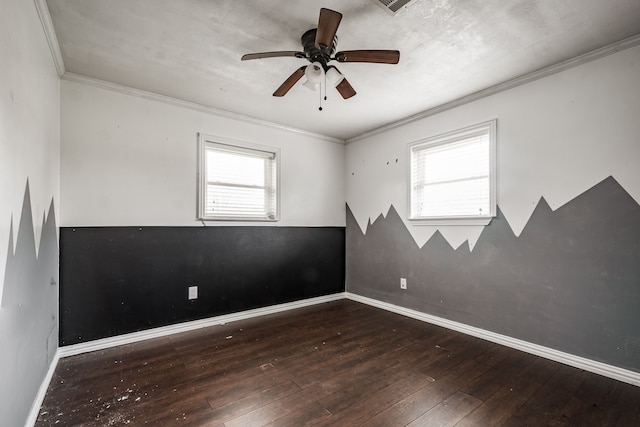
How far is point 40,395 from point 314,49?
2907 millimetres

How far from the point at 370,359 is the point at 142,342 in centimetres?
216

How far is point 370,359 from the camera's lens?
2.49 m

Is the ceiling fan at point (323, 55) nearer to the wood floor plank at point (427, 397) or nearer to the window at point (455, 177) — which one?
the window at point (455, 177)

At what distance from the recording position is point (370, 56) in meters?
2.02

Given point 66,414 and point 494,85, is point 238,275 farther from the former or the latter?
point 494,85

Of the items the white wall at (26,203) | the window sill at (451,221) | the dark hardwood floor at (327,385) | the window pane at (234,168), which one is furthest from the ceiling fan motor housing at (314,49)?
the dark hardwood floor at (327,385)

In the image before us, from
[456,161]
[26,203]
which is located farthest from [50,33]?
[456,161]

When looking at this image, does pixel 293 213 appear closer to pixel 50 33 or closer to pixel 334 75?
pixel 334 75

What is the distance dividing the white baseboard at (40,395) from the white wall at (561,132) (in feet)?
11.6

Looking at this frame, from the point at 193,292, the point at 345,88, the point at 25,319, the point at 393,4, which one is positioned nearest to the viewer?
the point at 25,319

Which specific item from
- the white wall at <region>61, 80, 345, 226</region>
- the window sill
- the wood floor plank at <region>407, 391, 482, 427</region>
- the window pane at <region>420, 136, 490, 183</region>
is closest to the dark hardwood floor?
the wood floor plank at <region>407, 391, 482, 427</region>

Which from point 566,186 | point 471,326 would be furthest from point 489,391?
point 566,186

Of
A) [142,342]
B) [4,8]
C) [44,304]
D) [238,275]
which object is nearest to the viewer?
[4,8]

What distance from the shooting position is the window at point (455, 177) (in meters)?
3.01
